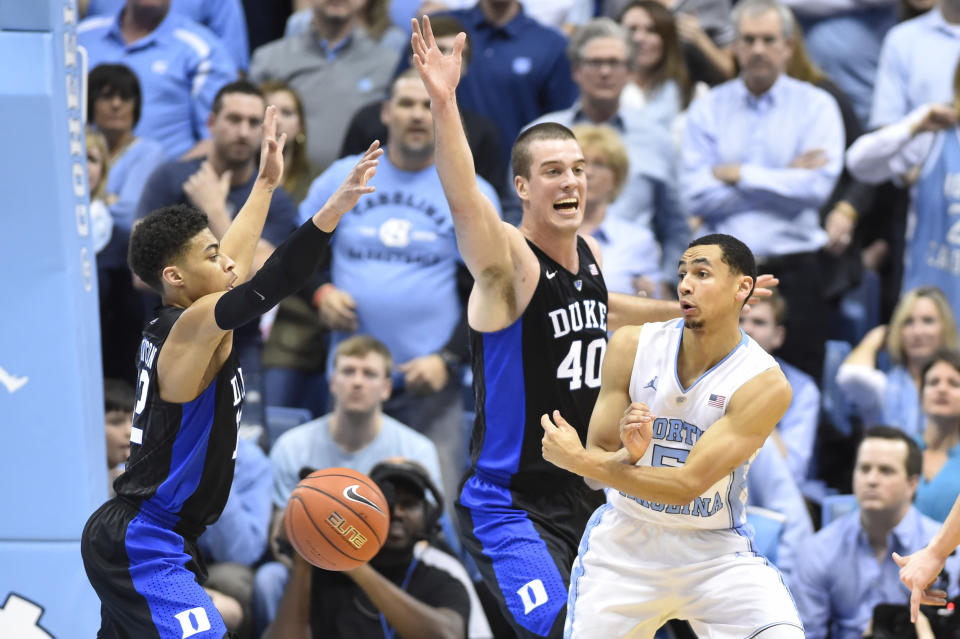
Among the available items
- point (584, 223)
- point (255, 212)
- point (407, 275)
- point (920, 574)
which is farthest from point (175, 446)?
point (584, 223)

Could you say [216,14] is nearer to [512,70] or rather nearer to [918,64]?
[512,70]

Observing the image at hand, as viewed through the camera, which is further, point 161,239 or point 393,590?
point 393,590

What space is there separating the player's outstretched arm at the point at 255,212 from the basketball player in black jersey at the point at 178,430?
41cm

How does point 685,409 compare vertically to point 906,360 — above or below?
above

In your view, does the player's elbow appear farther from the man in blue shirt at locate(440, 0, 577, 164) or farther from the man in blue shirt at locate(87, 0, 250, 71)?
the man in blue shirt at locate(87, 0, 250, 71)

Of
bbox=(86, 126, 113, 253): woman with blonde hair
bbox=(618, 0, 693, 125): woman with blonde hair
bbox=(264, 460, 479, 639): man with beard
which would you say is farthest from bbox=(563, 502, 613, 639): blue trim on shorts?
bbox=(618, 0, 693, 125): woman with blonde hair

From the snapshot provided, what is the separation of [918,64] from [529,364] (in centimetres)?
490

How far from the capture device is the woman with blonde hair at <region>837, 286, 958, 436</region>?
8273mm

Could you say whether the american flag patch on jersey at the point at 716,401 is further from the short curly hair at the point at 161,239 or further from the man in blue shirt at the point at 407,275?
the man in blue shirt at the point at 407,275

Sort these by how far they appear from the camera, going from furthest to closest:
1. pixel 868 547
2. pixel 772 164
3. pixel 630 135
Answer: pixel 630 135 < pixel 772 164 < pixel 868 547

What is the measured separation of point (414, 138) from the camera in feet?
27.7

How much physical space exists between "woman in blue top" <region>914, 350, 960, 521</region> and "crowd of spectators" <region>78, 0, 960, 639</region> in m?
0.02

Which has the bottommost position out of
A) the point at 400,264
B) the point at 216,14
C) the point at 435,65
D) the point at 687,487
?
the point at 687,487

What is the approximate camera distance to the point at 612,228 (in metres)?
8.47
